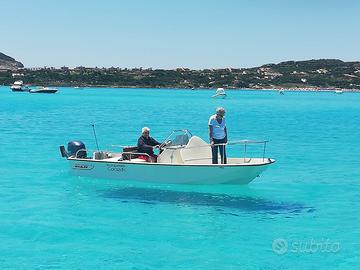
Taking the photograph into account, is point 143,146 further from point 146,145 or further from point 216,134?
point 216,134

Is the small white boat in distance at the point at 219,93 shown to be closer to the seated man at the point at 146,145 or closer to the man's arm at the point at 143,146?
the seated man at the point at 146,145

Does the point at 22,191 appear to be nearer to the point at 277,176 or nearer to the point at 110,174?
the point at 110,174

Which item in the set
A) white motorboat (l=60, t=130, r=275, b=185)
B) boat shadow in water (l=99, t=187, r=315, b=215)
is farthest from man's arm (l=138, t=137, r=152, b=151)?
boat shadow in water (l=99, t=187, r=315, b=215)

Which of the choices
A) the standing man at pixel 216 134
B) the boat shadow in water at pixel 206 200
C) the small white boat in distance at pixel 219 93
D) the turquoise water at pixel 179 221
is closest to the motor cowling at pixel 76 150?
→ the turquoise water at pixel 179 221

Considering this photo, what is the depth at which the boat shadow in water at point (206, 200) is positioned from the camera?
1600cm

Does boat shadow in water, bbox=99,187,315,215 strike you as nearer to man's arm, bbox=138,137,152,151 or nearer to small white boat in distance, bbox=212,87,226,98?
man's arm, bbox=138,137,152,151

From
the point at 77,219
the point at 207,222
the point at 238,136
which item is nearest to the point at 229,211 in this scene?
the point at 207,222

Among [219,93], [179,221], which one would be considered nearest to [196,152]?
[179,221]

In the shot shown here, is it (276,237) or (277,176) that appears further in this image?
(277,176)

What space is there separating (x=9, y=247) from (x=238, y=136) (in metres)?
29.9

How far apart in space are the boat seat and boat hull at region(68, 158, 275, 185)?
28.7 inches

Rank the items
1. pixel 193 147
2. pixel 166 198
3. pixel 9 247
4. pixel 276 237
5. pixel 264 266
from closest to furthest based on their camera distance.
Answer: pixel 264 266 < pixel 9 247 < pixel 276 237 < pixel 166 198 < pixel 193 147

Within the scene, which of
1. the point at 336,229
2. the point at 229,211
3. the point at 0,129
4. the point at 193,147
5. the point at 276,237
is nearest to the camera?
the point at 276,237

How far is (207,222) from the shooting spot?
47.2 ft
